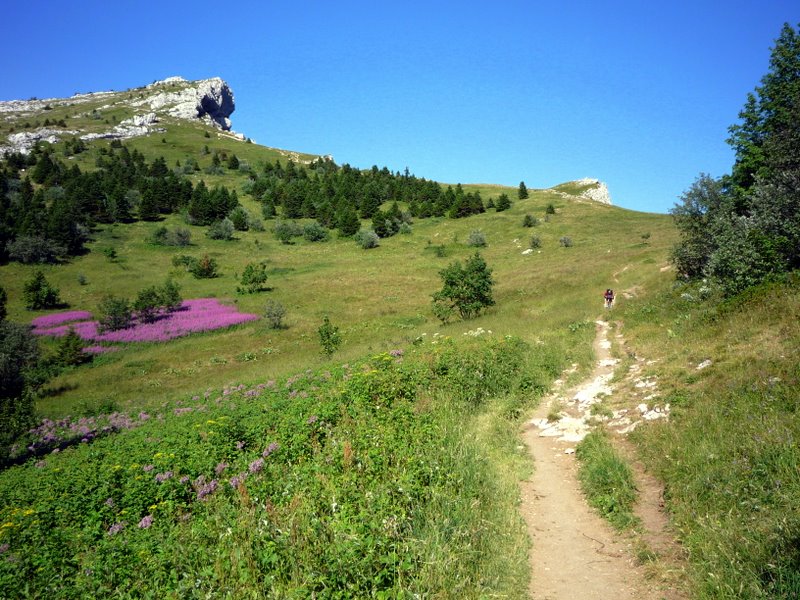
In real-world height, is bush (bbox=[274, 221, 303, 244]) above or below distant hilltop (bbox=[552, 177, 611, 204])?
below

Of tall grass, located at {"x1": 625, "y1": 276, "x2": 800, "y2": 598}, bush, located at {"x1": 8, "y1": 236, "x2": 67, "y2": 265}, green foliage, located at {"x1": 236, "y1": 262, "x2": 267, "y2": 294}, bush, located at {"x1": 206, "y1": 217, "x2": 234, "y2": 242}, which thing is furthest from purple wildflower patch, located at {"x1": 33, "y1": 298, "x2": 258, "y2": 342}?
tall grass, located at {"x1": 625, "y1": 276, "x2": 800, "y2": 598}

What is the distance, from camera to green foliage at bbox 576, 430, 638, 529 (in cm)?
700

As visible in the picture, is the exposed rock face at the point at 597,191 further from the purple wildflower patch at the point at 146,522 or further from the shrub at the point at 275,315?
the purple wildflower patch at the point at 146,522

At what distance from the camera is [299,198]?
93688 mm

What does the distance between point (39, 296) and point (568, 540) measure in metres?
54.9

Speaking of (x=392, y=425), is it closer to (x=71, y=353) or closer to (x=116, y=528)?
(x=116, y=528)

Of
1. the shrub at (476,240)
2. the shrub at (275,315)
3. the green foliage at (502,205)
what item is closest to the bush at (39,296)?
the shrub at (275,315)

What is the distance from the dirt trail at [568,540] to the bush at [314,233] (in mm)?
73899

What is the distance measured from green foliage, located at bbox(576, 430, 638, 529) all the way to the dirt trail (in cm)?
17

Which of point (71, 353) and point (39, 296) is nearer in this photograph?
point (71, 353)

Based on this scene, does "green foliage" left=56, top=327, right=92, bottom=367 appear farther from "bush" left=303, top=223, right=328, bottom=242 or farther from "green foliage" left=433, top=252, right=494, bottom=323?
"bush" left=303, top=223, right=328, bottom=242

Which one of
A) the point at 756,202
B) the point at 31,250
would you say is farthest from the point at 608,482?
the point at 31,250

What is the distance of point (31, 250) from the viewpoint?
56438 mm

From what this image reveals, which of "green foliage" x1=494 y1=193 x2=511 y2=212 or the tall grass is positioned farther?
"green foliage" x1=494 y1=193 x2=511 y2=212
